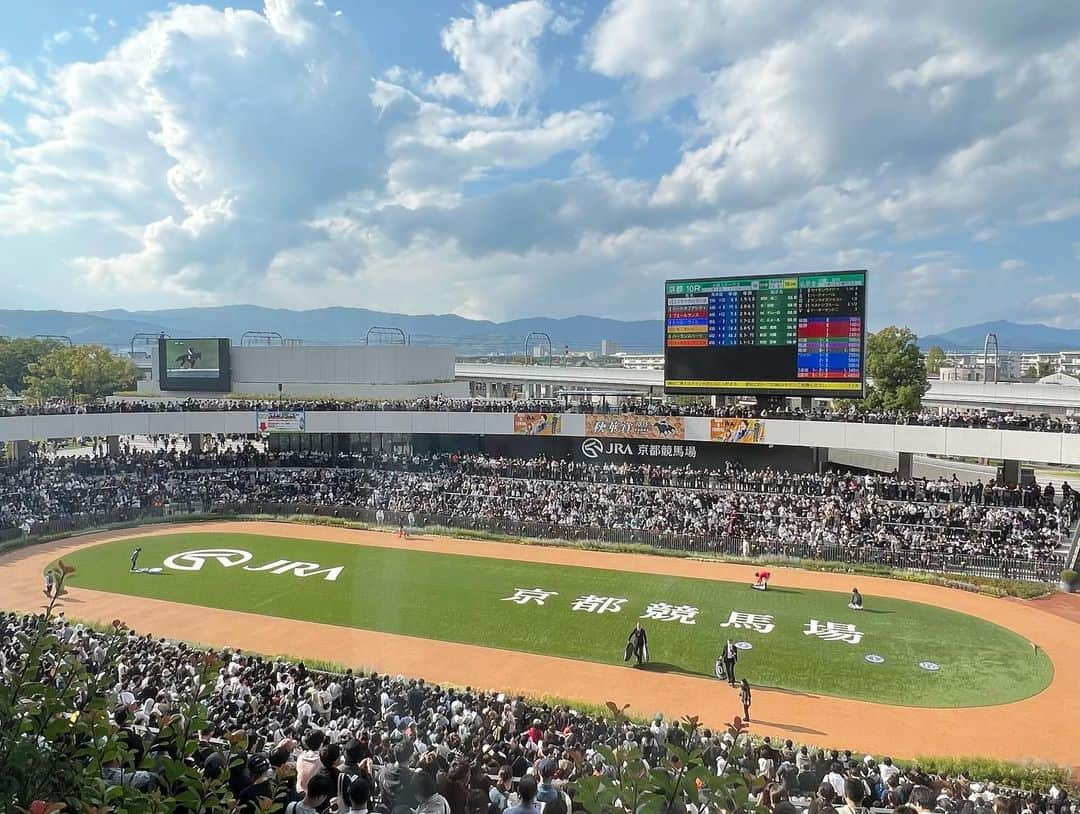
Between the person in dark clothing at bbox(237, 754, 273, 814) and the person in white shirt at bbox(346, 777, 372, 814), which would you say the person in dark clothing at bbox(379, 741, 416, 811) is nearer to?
the person in white shirt at bbox(346, 777, 372, 814)

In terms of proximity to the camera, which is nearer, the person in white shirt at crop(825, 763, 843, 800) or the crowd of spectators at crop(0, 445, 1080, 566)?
the person in white shirt at crop(825, 763, 843, 800)

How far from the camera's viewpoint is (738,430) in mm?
37094

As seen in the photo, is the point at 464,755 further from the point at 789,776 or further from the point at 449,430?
the point at 449,430

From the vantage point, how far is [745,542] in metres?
29.5

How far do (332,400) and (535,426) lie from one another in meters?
13.9

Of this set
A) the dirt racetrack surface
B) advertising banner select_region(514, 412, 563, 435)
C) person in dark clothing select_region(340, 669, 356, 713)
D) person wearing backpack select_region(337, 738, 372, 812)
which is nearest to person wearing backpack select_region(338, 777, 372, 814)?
person wearing backpack select_region(337, 738, 372, 812)

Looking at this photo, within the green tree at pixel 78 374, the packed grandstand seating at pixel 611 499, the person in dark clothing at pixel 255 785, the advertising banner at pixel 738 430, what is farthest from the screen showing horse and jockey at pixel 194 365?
the person in dark clothing at pixel 255 785

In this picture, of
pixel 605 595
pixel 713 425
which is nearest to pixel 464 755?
pixel 605 595

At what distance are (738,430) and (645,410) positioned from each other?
5.43 meters

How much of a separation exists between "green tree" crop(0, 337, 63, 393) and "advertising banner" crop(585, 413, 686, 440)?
237ft

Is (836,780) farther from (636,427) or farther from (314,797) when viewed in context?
(636,427)

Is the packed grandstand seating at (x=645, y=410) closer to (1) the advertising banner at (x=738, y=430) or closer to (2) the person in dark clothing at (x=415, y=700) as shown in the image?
(1) the advertising banner at (x=738, y=430)

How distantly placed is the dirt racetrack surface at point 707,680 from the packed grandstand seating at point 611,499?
1.98 meters

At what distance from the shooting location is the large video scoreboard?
32750 mm
